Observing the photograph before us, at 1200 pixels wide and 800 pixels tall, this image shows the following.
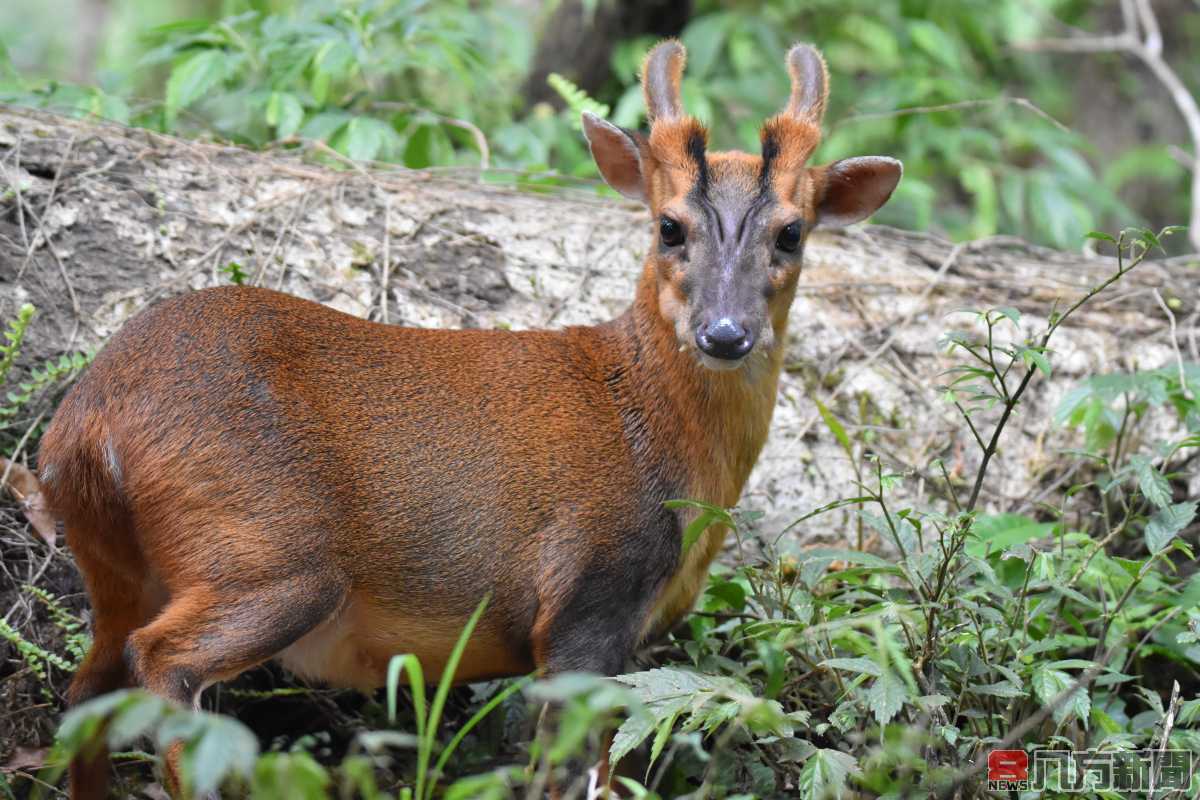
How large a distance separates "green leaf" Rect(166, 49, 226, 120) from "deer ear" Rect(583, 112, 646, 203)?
2.18 metres

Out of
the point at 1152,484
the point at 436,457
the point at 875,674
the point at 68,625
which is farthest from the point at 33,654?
the point at 1152,484

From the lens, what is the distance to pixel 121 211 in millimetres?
4926

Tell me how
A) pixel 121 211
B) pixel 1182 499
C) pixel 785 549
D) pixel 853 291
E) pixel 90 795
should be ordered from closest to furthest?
pixel 90 795
pixel 785 549
pixel 121 211
pixel 1182 499
pixel 853 291

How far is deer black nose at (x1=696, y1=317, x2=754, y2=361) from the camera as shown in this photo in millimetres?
3791

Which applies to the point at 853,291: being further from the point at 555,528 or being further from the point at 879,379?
the point at 555,528

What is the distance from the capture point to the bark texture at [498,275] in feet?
15.7

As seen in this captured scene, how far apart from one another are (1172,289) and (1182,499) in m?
1.30

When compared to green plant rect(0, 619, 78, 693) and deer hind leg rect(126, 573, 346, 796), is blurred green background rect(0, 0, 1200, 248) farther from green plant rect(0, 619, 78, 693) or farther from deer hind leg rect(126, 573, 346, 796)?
deer hind leg rect(126, 573, 346, 796)

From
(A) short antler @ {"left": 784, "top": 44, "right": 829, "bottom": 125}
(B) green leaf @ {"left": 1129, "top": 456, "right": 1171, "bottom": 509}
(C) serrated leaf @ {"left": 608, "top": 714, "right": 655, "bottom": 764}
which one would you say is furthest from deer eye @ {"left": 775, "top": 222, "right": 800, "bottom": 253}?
(C) serrated leaf @ {"left": 608, "top": 714, "right": 655, "bottom": 764}

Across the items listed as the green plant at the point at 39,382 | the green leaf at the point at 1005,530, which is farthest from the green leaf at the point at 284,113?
the green leaf at the point at 1005,530

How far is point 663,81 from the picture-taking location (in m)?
4.61

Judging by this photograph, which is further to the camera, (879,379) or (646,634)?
(879,379)

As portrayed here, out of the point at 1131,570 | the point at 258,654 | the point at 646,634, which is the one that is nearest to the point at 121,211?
the point at 258,654

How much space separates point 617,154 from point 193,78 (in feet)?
7.85
